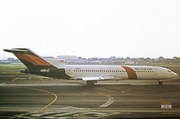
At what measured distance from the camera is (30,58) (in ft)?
31.8

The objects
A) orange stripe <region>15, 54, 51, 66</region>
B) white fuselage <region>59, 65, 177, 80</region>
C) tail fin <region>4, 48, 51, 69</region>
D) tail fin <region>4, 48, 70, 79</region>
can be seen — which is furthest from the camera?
white fuselage <region>59, 65, 177, 80</region>

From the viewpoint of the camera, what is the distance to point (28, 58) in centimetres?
962

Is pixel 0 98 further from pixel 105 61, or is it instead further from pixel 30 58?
pixel 105 61

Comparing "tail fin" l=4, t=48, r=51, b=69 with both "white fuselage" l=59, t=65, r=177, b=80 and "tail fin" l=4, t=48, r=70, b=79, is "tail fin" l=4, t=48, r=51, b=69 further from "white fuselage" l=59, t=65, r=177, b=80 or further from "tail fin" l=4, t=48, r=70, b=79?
"white fuselage" l=59, t=65, r=177, b=80

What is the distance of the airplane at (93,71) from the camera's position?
1052cm

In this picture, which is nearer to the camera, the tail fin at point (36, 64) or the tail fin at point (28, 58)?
the tail fin at point (28, 58)

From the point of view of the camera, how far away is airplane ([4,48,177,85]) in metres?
10.5

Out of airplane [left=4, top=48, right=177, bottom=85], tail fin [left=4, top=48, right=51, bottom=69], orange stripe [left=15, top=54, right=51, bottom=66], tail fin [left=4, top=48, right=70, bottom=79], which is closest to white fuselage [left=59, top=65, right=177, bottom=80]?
airplane [left=4, top=48, right=177, bottom=85]

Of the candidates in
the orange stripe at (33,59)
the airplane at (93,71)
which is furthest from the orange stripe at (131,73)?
the orange stripe at (33,59)

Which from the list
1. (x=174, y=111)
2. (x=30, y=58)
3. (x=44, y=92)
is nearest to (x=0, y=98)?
(x=44, y=92)

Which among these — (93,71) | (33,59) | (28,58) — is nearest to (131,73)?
(93,71)

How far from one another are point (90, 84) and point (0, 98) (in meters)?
4.84

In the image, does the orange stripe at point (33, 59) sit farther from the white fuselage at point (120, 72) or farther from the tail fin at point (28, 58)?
the white fuselage at point (120, 72)

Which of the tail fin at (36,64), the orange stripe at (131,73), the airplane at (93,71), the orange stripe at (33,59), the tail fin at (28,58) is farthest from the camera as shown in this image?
the orange stripe at (131,73)
